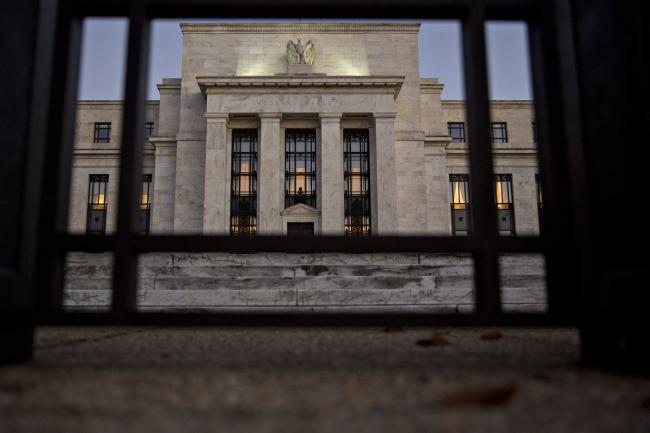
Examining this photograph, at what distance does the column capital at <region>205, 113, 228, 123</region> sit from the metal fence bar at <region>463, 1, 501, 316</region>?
24.8m

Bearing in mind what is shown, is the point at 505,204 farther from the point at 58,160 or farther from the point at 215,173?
the point at 58,160

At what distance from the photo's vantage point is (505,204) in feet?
98.9

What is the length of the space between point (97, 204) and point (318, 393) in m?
30.6

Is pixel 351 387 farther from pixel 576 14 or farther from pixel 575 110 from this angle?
pixel 576 14

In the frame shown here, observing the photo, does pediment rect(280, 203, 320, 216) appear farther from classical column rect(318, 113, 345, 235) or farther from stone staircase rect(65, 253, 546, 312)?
stone staircase rect(65, 253, 546, 312)

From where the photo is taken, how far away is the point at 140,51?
5.62 ft

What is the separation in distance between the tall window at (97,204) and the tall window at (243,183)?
318 inches

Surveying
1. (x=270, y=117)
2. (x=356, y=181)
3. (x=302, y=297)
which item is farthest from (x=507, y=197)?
(x=302, y=297)

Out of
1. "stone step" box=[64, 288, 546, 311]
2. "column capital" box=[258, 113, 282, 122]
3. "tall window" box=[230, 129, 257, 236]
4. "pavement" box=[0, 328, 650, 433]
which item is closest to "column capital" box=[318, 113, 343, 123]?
"column capital" box=[258, 113, 282, 122]

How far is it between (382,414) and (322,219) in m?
23.9

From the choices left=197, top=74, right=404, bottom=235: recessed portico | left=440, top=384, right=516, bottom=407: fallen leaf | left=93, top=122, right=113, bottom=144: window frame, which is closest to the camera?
left=440, top=384, right=516, bottom=407: fallen leaf

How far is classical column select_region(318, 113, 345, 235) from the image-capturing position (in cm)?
2491

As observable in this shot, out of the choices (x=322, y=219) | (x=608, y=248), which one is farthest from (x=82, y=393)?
(x=322, y=219)

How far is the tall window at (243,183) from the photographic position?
25.6m
